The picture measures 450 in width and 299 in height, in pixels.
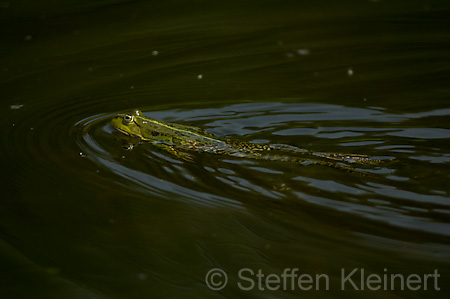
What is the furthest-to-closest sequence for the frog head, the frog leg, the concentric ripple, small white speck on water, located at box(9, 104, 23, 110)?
small white speck on water, located at box(9, 104, 23, 110) → the frog head → the frog leg → the concentric ripple

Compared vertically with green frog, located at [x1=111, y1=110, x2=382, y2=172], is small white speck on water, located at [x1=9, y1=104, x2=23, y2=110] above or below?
above

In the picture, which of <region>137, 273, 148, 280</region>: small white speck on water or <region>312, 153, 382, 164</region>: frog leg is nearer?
<region>137, 273, 148, 280</region>: small white speck on water

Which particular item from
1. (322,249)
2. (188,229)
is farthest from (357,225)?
(188,229)

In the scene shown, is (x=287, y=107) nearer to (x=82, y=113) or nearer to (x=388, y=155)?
(x=388, y=155)

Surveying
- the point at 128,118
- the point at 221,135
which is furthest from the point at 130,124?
the point at 221,135

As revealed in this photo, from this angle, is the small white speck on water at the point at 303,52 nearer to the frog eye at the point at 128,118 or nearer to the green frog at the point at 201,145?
the green frog at the point at 201,145

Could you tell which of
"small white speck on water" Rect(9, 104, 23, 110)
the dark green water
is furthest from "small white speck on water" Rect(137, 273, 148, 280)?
"small white speck on water" Rect(9, 104, 23, 110)

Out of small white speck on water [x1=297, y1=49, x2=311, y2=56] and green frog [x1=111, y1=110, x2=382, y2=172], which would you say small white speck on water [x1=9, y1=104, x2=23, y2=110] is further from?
small white speck on water [x1=297, y1=49, x2=311, y2=56]
